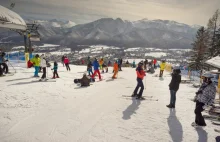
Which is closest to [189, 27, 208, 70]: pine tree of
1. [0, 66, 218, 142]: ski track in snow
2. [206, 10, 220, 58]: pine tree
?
[206, 10, 220, 58]: pine tree

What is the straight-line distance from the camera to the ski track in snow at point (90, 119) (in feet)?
19.1

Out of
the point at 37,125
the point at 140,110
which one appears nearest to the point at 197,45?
the point at 140,110

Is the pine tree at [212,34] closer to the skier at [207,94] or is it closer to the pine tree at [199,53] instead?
the pine tree at [199,53]

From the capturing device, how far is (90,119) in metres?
7.10

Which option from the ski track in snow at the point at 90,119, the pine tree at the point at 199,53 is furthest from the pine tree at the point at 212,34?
the ski track in snow at the point at 90,119

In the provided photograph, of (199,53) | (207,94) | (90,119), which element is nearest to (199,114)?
(207,94)

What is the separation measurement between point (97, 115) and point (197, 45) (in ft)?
134

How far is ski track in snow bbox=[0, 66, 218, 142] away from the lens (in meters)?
5.84

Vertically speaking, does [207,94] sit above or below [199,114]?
above

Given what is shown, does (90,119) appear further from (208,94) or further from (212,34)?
(212,34)

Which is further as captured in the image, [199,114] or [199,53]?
[199,53]

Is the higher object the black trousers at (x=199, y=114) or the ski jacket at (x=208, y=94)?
the ski jacket at (x=208, y=94)

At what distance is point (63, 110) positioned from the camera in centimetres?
798

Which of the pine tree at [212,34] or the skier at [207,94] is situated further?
the pine tree at [212,34]
